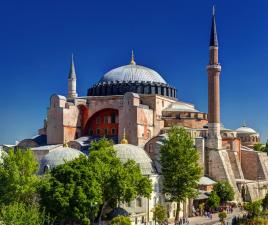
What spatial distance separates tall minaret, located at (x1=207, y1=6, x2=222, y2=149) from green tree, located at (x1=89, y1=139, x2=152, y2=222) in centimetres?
1121

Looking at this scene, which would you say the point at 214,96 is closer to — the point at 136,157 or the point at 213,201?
the point at 213,201

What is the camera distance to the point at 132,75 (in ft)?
124

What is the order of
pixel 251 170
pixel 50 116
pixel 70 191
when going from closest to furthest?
pixel 70 191
pixel 50 116
pixel 251 170

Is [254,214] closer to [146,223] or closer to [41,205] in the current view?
[146,223]

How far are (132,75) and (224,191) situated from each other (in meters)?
11.5

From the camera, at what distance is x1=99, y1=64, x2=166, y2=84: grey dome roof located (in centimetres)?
3772

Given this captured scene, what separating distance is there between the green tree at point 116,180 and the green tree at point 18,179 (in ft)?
8.80

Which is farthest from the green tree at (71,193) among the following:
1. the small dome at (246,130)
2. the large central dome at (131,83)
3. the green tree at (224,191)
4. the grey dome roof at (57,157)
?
the small dome at (246,130)

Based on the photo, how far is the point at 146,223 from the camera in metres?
25.6

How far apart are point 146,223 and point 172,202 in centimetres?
274

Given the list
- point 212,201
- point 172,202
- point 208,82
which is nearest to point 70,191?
point 172,202

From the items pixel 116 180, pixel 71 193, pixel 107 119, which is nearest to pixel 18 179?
pixel 71 193

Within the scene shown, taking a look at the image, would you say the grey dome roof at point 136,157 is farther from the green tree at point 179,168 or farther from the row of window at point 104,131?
the row of window at point 104,131

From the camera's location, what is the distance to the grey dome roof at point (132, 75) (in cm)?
3772
